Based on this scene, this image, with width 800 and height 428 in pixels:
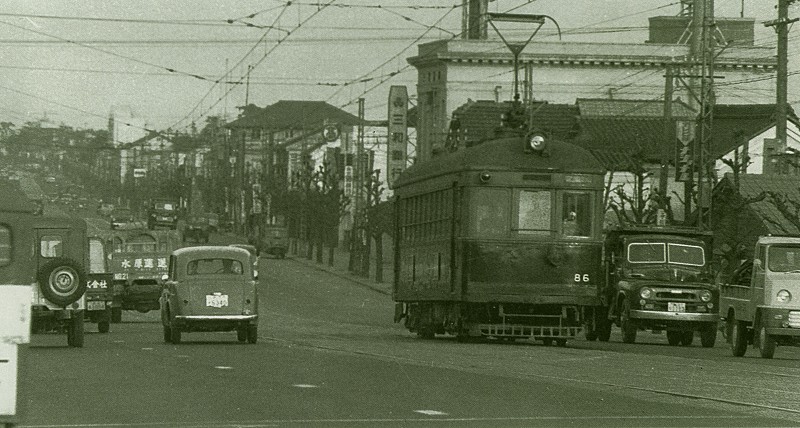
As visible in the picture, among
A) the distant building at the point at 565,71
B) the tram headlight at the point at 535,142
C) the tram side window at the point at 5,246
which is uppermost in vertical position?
the distant building at the point at 565,71

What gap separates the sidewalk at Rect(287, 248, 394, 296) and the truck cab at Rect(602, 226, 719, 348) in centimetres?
3076

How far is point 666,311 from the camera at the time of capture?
33.4m

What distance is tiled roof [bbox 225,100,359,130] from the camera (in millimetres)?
175625

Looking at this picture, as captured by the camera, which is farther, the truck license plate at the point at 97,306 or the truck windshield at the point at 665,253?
the truck license plate at the point at 97,306

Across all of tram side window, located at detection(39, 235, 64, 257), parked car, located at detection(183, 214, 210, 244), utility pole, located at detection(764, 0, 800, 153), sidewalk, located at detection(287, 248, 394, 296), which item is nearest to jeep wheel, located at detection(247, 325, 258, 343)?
tram side window, located at detection(39, 235, 64, 257)

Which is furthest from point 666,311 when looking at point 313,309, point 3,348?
point 313,309

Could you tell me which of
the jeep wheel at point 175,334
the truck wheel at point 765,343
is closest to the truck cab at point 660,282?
the truck wheel at point 765,343

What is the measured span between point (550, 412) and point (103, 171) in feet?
431

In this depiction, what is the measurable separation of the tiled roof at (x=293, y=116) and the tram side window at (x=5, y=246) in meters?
156

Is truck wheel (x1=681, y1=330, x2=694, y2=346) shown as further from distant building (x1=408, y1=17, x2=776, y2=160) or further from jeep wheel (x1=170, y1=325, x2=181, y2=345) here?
distant building (x1=408, y1=17, x2=776, y2=160)

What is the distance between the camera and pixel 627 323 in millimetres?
33812

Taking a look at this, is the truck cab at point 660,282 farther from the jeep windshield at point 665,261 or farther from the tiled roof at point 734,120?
the tiled roof at point 734,120

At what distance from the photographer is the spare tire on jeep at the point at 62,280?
2780cm

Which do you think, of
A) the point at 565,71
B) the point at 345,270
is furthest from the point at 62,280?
the point at 565,71
